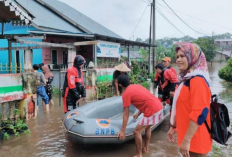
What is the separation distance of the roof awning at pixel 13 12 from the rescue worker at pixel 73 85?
141 centimetres

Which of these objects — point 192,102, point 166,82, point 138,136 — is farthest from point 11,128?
point 192,102

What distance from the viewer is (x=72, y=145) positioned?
4711 mm

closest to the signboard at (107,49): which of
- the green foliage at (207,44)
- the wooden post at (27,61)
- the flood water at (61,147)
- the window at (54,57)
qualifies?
the window at (54,57)

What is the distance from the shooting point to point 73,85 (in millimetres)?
4934

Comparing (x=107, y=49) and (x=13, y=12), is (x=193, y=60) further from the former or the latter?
(x=107, y=49)

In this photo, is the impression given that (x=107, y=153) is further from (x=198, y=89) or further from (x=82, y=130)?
(x=198, y=89)

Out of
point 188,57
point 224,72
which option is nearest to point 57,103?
point 188,57

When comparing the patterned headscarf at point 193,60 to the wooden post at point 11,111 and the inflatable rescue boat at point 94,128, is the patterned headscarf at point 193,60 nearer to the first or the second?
the inflatable rescue boat at point 94,128

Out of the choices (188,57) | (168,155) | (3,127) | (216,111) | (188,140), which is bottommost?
(168,155)

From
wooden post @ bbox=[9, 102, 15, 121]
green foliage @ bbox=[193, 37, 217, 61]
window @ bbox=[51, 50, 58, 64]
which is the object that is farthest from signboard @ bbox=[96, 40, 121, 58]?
green foliage @ bbox=[193, 37, 217, 61]

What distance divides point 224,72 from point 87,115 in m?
15.3

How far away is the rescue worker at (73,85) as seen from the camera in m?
4.93

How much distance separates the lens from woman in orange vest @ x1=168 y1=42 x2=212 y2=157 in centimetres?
187

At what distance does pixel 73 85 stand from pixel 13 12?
219 centimetres
